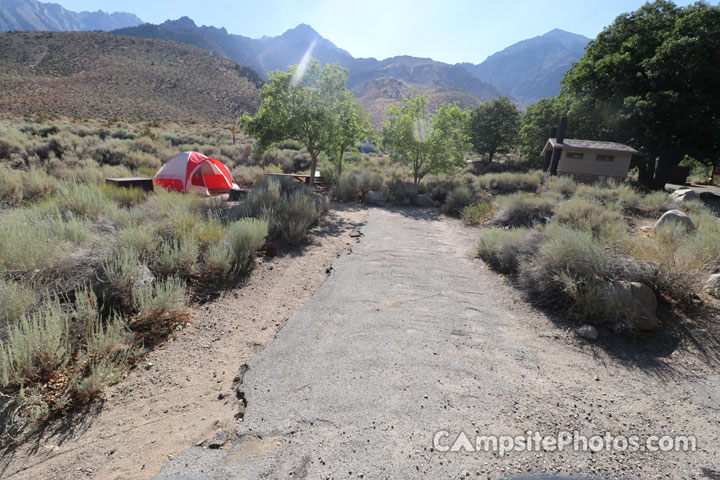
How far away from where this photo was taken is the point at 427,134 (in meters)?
15.7

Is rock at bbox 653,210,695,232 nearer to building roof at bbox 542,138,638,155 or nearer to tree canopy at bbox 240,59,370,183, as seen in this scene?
tree canopy at bbox 240,59,370,183

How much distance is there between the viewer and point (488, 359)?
11.0 feet

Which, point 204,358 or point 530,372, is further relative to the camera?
point 204,358

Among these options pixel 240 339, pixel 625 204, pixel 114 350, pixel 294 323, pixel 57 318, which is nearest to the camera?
pixel 57 318

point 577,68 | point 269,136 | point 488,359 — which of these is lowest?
point 488,359

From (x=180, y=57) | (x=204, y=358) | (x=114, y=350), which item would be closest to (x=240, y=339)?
(x=204, y=358)

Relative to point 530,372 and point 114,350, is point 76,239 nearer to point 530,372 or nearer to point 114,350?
point 114,350

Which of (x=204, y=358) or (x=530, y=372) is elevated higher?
(x=530, y=372)

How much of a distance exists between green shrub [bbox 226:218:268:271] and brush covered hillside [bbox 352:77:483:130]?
181 feet

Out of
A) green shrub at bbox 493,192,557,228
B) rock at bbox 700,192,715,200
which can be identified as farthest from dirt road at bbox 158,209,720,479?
rock at bbox 700,192,715,200

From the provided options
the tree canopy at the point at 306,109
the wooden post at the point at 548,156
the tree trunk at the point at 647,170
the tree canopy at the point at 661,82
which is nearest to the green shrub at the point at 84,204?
the tree canopy at the point at 306,109

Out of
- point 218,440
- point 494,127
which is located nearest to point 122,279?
point 218,440

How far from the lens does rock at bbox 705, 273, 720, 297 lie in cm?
453

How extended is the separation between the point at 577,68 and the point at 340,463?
1189 inches
